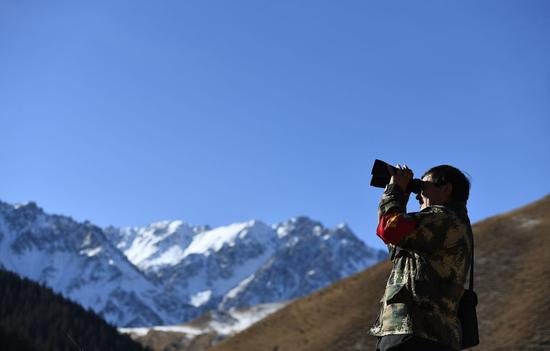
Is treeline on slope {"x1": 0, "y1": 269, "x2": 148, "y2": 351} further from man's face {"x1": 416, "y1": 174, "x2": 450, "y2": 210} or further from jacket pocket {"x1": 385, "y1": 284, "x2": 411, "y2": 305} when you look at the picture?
jacket pocket {"x1": 385, "y1": 284, "x2": 411, "y2": 305}

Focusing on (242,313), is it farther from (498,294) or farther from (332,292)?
(498,294)

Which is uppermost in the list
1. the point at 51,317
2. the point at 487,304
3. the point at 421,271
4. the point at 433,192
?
the point at 487,304

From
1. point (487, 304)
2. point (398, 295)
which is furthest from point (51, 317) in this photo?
point (398, 295)

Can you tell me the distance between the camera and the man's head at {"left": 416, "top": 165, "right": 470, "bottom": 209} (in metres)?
5.66

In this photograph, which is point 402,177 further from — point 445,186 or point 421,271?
point 421,271

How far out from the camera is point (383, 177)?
220 inches

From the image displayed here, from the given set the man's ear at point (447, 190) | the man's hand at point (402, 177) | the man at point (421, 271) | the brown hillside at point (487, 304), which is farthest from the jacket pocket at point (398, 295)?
the brown hillside at point (487, 304)

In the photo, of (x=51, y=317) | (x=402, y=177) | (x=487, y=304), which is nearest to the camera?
(x=402, y=177)

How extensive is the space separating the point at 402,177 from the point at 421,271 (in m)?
0.70

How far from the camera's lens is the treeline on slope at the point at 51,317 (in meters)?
50.5

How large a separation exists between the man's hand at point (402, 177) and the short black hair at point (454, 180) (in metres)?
0.28

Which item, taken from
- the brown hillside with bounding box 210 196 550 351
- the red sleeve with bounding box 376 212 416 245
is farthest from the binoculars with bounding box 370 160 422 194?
the brown hillside with bounding box 210 196 550 351

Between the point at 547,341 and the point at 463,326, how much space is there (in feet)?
139

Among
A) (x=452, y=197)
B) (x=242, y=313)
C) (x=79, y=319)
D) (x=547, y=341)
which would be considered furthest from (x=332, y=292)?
(x=242, y=313)
